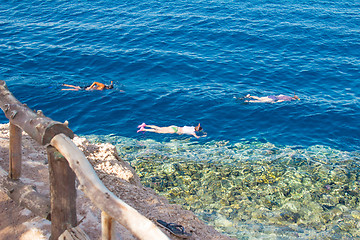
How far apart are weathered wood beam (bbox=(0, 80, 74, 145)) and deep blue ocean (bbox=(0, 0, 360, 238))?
9.51 meters

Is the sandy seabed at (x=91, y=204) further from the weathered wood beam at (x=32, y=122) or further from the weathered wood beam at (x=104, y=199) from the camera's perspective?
the weathered wood beam at (x=32, y=122)

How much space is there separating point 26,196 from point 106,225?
2.03 m

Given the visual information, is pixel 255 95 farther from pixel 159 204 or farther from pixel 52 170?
pixel 52 170

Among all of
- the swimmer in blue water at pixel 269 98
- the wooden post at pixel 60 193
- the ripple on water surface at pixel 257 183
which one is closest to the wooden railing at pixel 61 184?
the wooden post at pixel 60 193

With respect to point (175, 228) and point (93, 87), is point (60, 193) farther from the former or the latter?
point (93, 87)

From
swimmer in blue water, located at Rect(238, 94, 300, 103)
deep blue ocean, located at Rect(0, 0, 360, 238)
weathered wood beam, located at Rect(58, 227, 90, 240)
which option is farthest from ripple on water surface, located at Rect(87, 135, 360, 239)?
weathered wood beam, located at Rect(58, 227, 90, 240)

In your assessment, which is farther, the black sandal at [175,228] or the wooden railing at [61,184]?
the black sandal at [175,228]

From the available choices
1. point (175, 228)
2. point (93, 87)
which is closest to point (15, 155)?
point (175, 228)

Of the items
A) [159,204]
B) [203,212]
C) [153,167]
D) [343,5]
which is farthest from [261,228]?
[343,5]

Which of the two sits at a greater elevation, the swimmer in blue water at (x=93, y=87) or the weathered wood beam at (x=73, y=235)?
the swimmer in blue water at (x=93, y=87)

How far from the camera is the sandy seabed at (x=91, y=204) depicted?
5.55m

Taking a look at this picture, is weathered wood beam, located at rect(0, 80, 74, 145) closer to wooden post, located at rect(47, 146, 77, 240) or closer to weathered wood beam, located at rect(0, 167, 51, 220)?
wooden post, located at rect(47, 146, 77, 240)

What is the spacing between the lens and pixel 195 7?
32375 millimetres

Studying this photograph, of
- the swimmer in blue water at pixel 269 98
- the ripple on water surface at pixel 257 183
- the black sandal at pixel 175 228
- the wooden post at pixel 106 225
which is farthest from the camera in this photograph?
the swimmer in blue water at pixel 269 98
